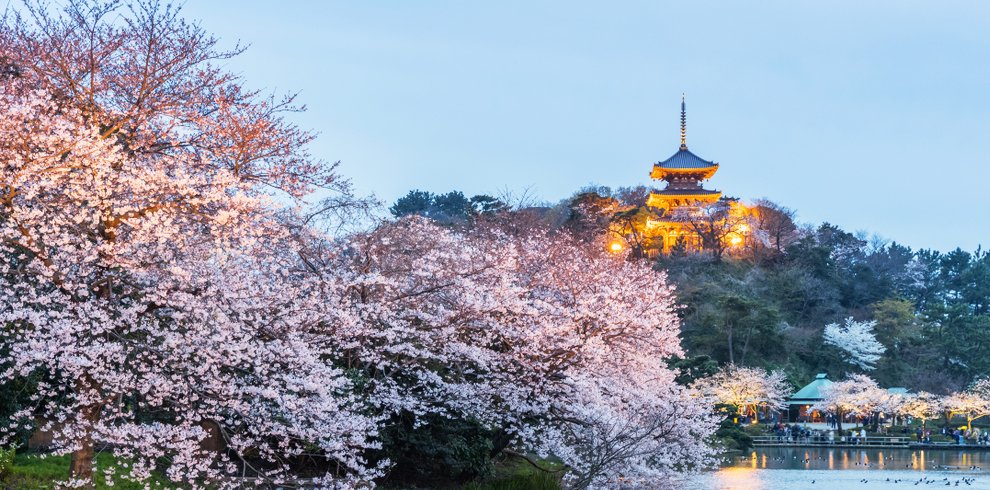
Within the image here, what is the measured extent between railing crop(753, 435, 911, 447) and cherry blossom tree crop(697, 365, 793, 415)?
3.17m

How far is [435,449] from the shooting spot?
15.9 m

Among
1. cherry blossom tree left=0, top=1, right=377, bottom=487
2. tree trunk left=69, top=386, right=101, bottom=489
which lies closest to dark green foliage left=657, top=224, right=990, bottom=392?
cherry blossom tree left=0, top=1, right=377, bottom=487

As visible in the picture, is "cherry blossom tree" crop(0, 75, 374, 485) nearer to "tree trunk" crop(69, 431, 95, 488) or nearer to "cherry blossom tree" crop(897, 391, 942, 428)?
"tree trunk" crop(69, 431, 95, 488)

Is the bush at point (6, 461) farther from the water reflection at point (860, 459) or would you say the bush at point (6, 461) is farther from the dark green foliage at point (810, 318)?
the dark green foliage at point (810, 318)

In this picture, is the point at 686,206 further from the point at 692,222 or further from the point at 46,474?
the point at 46,474

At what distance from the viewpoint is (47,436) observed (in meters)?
14.1

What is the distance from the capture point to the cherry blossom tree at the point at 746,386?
4497 centimetres

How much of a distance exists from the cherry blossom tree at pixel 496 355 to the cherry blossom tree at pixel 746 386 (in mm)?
27018

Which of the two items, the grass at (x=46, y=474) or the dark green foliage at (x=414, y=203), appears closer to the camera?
the grass at (x=46, y=474)

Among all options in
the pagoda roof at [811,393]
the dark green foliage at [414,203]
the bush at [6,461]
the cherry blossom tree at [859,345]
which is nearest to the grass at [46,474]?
the bush at [6,461]

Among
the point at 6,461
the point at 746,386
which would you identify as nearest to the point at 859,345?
the point at 746,386

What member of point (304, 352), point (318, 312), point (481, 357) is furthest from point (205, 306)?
point (481, 357)

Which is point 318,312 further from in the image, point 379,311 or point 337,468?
A: point 337,468

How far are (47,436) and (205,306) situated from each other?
4.02 meters
